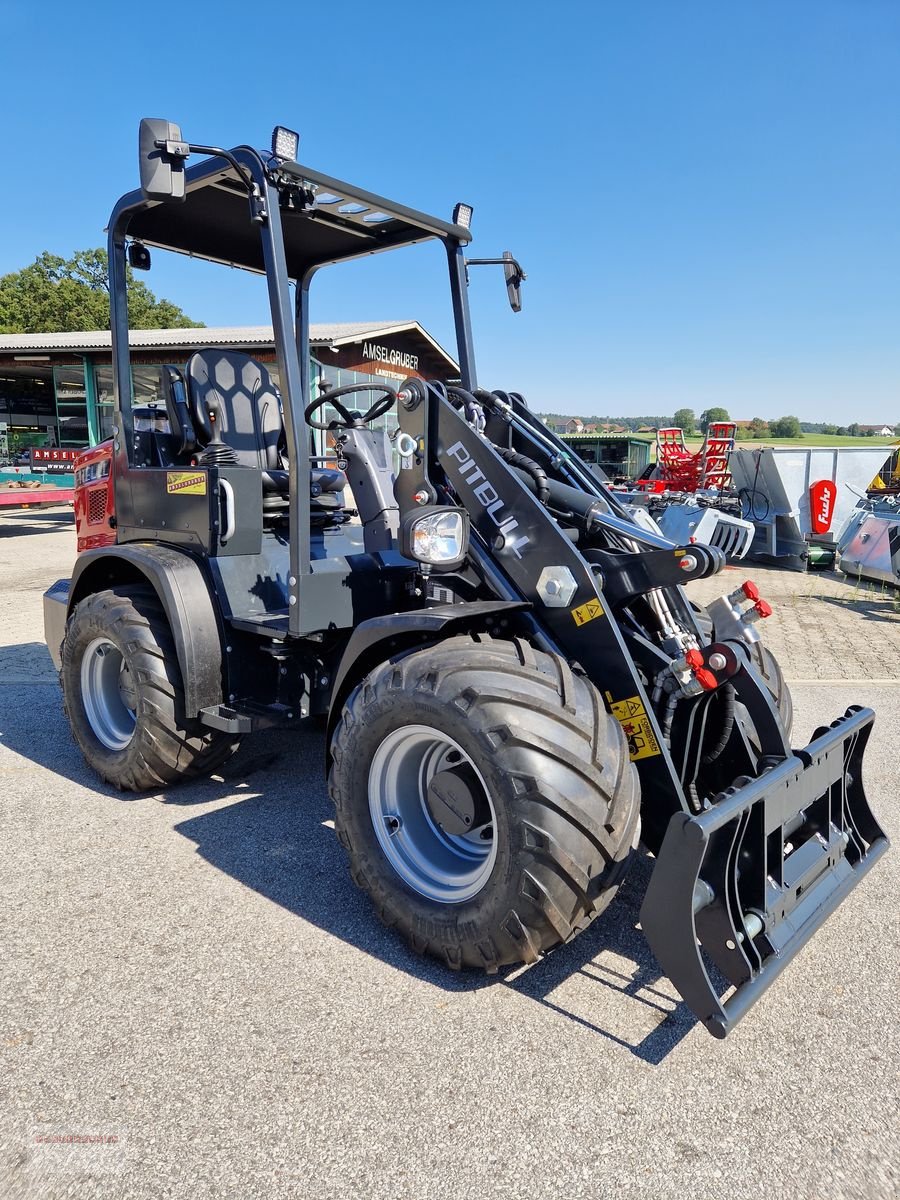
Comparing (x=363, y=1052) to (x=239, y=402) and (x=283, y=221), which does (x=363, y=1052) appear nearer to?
(x=239, y=402)

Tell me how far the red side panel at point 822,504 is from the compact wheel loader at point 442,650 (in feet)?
32.8

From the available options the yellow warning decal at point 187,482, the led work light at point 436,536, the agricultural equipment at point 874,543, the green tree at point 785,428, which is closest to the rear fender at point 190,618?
the yellow warning decal at point 187,482

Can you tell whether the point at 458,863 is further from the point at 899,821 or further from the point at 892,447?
the point at 892,447

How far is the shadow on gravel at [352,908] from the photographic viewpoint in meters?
2.62

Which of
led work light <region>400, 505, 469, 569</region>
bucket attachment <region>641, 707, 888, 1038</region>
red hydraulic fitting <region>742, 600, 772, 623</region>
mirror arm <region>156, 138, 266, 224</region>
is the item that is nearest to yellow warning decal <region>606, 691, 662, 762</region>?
bucket attachment <region>641, 707, 888, 1038</region>

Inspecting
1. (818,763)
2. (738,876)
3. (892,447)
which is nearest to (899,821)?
(818,763)

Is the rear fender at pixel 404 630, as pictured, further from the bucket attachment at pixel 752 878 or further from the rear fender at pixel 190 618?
the bucket attachment at pixel 752 878

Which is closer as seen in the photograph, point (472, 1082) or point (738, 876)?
point (472, 1082)

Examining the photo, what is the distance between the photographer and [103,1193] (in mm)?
1927

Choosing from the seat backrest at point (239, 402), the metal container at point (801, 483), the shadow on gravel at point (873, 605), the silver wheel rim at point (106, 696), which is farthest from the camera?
the metal container at point (801, 483)

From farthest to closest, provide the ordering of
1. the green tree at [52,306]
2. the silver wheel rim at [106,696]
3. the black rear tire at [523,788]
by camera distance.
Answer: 1. the green tree at [52,306]
2. the silver wheel rim at [106,696]
3. the black rear tire at [523,788]

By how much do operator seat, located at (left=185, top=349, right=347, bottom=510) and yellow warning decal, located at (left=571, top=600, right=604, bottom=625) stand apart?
1841 millimetres

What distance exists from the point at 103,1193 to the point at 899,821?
3627 millimetres

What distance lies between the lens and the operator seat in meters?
4.29
